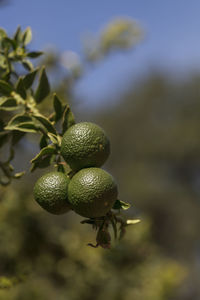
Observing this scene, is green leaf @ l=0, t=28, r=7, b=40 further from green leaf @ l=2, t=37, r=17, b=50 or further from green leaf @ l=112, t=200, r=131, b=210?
green leaf @ l=112, t=200, r=131, b=210

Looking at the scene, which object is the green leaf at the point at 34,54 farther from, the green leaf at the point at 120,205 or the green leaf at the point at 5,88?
the green leaf at the point at 120,205

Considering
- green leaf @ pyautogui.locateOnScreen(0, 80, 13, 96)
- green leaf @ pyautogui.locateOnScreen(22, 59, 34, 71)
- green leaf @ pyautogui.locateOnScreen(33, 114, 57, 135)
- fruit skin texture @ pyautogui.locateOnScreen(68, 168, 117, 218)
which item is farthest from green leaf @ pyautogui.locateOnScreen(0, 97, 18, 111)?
fruit skin texture @ pyautogui.locateOnScreen(68, 168, 117, 218)

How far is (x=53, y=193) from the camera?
3.04 feet

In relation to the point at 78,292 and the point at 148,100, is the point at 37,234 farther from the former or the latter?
the point at 148,100

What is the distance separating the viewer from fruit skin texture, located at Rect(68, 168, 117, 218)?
87 cm

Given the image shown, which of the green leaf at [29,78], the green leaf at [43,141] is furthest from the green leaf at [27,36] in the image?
the green leaf at [43,141]

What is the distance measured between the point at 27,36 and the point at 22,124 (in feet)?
1.87

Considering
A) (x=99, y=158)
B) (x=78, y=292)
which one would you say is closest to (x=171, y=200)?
(x=78, y=292)

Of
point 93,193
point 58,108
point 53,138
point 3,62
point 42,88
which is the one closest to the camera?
point 93,193

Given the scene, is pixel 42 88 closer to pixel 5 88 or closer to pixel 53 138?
pixel 5 88

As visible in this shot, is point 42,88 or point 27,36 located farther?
point 27,36

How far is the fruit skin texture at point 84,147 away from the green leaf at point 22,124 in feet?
0.58

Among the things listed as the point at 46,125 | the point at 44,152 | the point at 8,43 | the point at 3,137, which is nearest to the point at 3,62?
the point at 8,43

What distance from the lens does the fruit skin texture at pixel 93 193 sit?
0.87m
